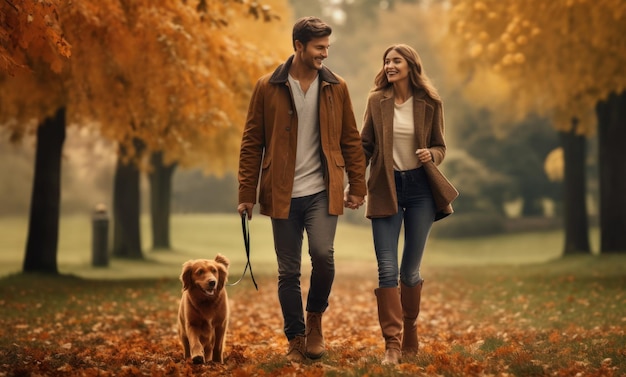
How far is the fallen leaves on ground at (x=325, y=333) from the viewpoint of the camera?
6.09 metres

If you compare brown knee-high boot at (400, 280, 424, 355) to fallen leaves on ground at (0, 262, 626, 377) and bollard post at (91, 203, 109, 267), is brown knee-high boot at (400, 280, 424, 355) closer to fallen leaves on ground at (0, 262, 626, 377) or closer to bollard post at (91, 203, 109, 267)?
fallen leaves on ground at (0, 262, 626, 377)

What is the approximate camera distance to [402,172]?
21.3 feet

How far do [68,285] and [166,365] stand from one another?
8811 millimetres

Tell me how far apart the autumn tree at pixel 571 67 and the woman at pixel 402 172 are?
24.0 ft

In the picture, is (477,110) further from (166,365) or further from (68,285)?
(166,365)

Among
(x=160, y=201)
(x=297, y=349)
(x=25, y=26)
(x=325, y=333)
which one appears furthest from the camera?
(x=160, y=201)

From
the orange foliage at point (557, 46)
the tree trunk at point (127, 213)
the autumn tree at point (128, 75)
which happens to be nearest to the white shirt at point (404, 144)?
the autumn tree at point (128, 75)

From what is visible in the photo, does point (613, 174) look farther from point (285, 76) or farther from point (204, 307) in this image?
point (204, 307)

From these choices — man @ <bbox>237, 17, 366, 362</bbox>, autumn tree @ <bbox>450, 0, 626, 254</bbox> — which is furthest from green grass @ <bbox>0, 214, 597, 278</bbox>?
man @ <bbox>237, 17, 366, 362</bbox>

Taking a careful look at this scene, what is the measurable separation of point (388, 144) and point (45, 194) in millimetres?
10467

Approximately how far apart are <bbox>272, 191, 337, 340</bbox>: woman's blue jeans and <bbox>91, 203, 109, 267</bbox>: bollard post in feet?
47.5

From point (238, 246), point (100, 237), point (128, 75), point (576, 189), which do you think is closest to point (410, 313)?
point (128, 75)

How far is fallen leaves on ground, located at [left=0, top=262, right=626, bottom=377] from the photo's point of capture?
6.09 metres

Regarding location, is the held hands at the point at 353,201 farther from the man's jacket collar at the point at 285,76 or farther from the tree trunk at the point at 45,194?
the tree trunk at the point at 45,194
